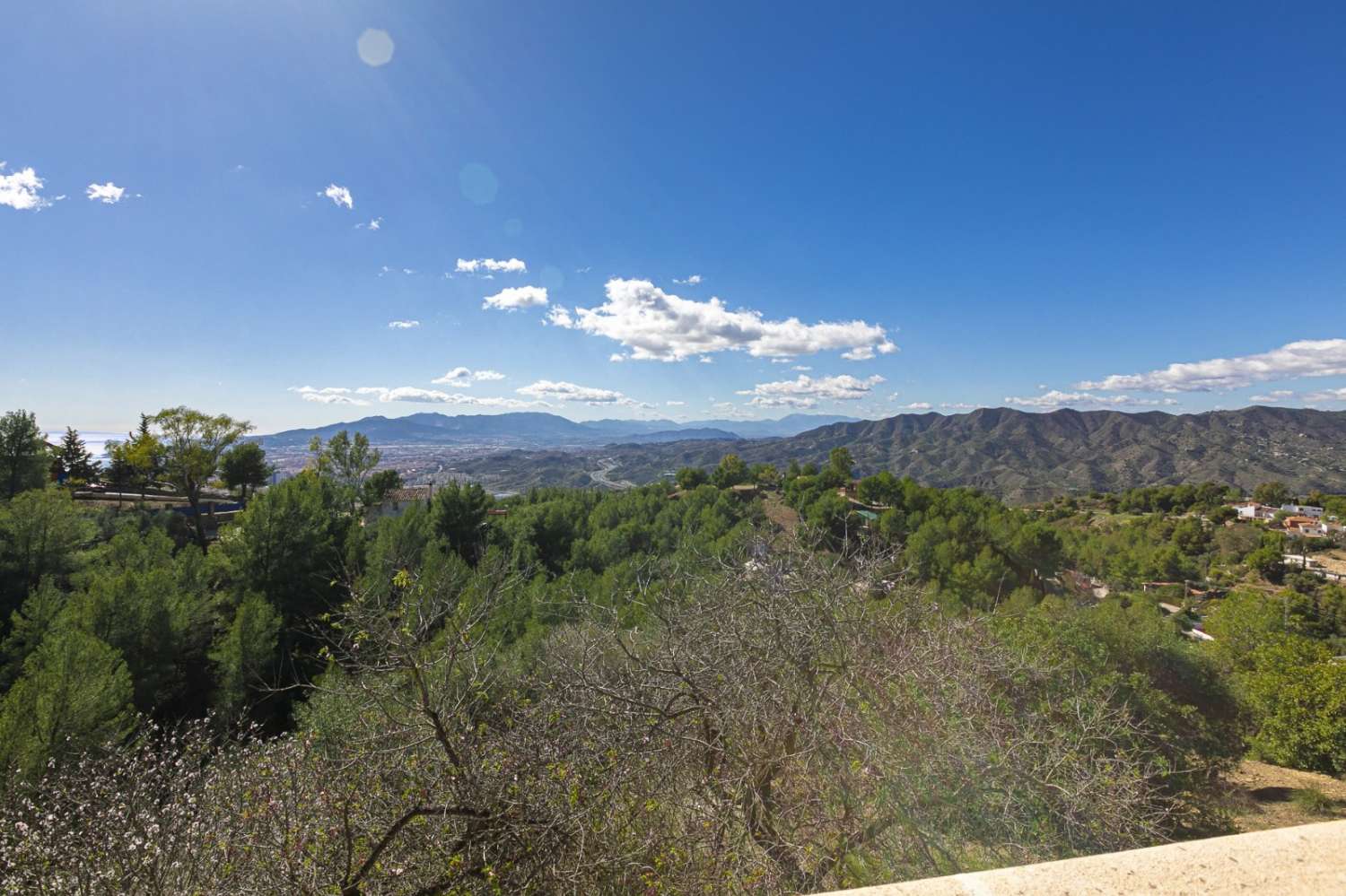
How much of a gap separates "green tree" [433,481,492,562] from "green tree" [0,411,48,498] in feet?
48.9

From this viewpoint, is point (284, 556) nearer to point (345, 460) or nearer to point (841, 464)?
point (345, 460)

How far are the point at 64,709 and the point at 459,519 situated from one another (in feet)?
50.3

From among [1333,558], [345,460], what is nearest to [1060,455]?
[1333,558]

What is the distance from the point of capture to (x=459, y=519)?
22.4 meters

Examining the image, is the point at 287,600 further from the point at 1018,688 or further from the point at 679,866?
the point at 1018,688

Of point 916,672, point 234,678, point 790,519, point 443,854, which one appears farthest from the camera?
point 790,519

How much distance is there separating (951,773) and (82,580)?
20840 mm

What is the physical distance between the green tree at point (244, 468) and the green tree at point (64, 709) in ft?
86.0

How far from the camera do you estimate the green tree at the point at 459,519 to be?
72.4ft

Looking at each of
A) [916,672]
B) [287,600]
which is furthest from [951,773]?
[287,600]

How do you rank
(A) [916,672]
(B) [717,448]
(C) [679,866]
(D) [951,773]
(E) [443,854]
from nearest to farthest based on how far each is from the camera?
(E) [443,854], (C) [679,866], (D) [951,773], (A) [916,672], (B) [717,448]

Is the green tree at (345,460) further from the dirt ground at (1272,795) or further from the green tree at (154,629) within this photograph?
Answer: the dirt ground at (1272,795)

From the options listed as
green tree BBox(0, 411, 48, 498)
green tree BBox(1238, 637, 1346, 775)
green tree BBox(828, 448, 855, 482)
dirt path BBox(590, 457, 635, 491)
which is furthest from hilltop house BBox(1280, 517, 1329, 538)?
green tree BBox(0, 411, 48, 498)

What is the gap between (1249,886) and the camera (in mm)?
1237
